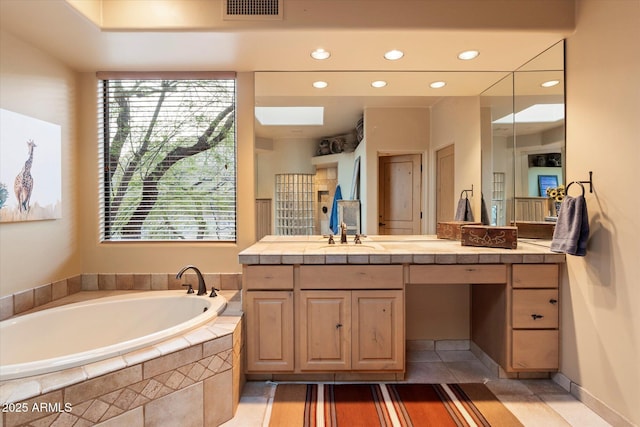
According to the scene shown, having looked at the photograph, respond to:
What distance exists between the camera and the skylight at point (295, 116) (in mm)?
2580

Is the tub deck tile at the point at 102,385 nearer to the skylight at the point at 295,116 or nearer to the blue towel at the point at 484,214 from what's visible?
the skylight at the point at 295,116

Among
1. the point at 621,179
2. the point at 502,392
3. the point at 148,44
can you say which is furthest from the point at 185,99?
the point at 502,392

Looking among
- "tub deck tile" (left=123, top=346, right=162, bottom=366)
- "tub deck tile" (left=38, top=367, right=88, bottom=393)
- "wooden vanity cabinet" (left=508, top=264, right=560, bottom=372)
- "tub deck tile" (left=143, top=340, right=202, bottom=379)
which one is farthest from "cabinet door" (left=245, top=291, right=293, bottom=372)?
"wooden vanity cabinet" (left=508, top=264, right=560, bottom=372)

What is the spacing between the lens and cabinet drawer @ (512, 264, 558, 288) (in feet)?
6.68

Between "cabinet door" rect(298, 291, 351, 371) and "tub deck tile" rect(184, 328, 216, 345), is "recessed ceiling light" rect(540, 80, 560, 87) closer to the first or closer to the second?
"cabinet door" rect(298, 291, 351, 371)

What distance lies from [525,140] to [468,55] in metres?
0.74

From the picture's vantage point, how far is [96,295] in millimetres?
2398

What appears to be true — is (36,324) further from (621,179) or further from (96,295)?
(621,179)

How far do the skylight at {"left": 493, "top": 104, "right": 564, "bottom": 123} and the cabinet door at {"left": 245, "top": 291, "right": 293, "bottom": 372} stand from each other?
81.6 inches

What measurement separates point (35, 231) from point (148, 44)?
1.45 m

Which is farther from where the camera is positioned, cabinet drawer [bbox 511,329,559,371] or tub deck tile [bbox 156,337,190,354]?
cabinet drawer [bbox 511,329,559,371]

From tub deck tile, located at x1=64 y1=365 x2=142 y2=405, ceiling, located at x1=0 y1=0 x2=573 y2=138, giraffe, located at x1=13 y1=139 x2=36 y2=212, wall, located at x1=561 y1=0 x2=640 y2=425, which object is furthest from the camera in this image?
giraffe, located at x1=13 y1=139 x2=36 y2=212

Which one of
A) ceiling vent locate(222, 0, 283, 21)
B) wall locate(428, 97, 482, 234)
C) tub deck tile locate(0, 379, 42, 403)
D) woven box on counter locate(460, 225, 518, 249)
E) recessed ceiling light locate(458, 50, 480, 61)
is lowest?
tub deck tile locate(0, 379, 42, 403)

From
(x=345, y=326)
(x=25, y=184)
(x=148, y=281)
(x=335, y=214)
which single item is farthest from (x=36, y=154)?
(x=345, y=326)
